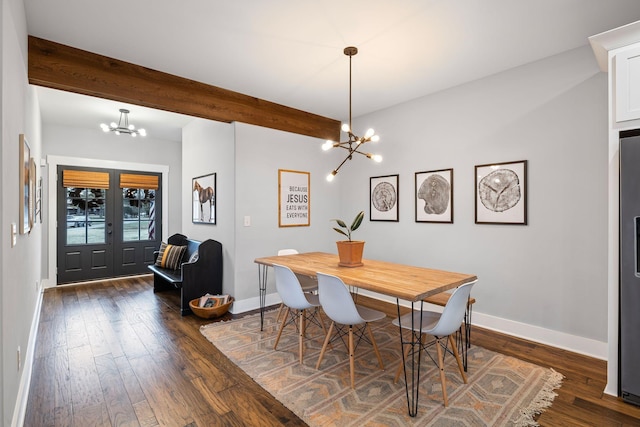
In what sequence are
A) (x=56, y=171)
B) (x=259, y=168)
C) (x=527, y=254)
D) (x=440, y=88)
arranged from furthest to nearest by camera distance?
(x=56, y=171) < (x=259, y=168) < (x=440, y=88) < (x=527, y=254)

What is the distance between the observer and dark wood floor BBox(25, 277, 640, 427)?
6.54 ft

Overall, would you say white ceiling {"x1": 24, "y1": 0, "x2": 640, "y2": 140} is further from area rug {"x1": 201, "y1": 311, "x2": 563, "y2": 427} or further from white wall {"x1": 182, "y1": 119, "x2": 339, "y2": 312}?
area rug {"x1": 201, "y1": 311, "x2": 563, "y2": 427}

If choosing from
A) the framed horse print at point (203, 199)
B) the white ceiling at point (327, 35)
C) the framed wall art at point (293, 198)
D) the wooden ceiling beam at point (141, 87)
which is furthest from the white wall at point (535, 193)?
the framed horse print at point (203, 199)

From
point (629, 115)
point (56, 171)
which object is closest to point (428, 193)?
point (629, 115)

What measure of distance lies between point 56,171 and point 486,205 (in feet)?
21.4

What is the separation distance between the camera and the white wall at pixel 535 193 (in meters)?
2.78

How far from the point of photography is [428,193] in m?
3.96

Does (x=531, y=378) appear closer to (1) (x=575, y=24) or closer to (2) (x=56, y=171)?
(1) (x=575, y=24)

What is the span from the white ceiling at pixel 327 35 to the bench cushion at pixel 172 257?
249cm

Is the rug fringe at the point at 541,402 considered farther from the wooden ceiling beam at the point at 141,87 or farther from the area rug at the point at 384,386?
the wooden ceiling beam at the point at 141,87

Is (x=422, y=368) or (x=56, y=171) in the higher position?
(x=56, y=171)

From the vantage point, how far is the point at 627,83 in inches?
83.8

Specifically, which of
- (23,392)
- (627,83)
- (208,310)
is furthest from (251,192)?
(627,83)

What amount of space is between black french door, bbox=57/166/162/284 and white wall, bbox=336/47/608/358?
5153 millimetres
